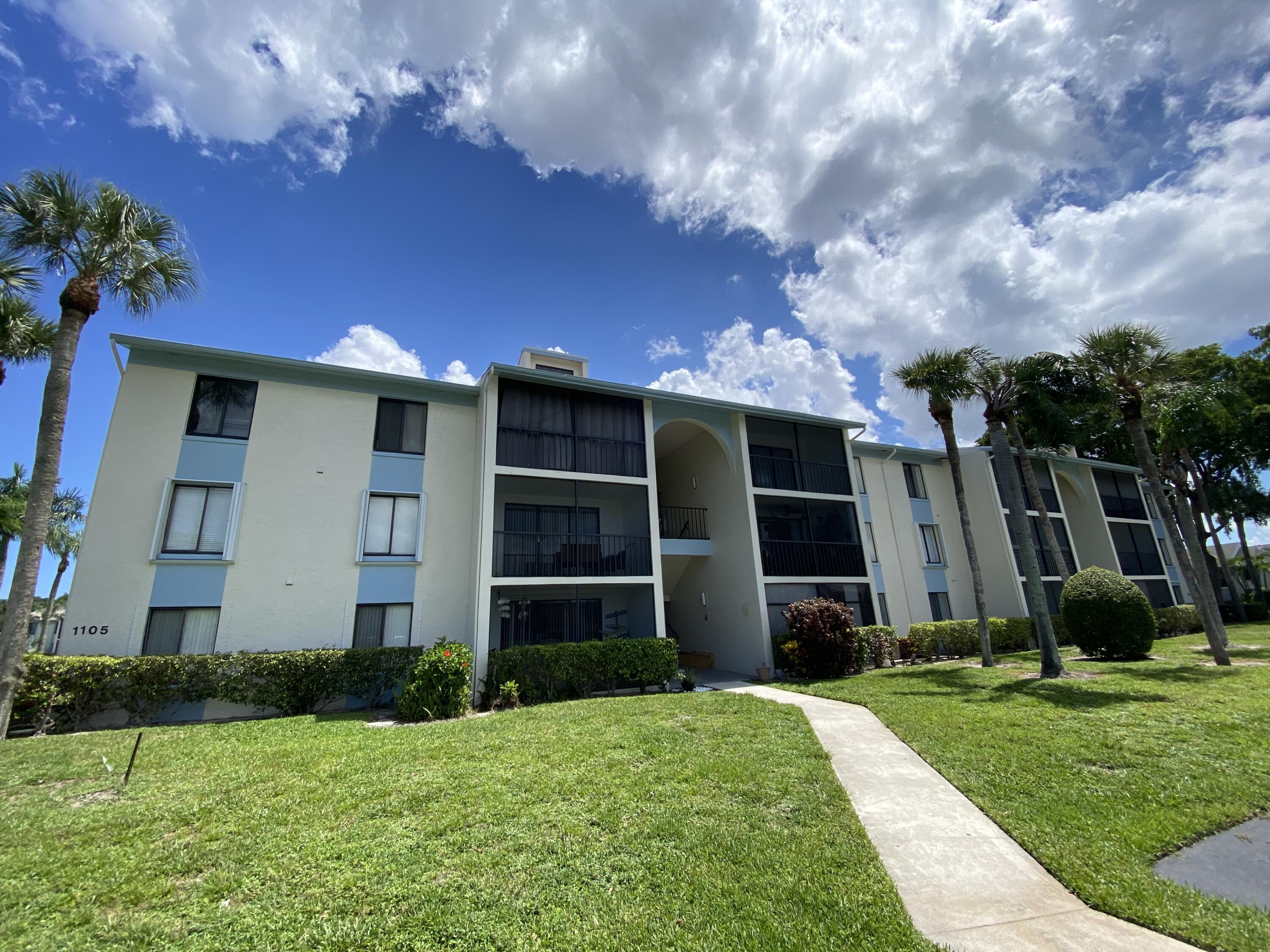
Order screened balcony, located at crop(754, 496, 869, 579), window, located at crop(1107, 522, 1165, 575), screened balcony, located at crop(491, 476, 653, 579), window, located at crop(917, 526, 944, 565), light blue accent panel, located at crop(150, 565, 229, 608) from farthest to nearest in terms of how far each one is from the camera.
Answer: window, located at crop(1107, 522, 1165, 575) < window, located at crop(917, 526, 944, 565) < screened balcony, located at crop(754, 496, 869, 579) < screened balcony, located at crop(491, 476, 653, 579) < light blue accent panel, located at crop(150, 565, 229, 608)

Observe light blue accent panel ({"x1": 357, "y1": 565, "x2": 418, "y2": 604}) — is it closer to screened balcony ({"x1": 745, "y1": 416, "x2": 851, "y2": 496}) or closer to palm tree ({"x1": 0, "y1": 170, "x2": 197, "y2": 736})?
palm tree ({"x1": 0, "y1": 170, "x2": 197, "y2": 736})

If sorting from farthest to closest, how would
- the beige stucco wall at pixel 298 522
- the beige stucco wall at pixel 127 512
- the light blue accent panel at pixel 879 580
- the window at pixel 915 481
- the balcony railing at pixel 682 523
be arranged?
the window at pixel 915 481 < the light blue accent panel at pixel 879 580 < the balcony railing at pixel 682 523 < the beige stucco wall at pixel 298 522 < the beige stucco wall at pixel 127 512

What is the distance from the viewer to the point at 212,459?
12.7m

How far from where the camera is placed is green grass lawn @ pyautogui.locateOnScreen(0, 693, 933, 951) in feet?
11.1

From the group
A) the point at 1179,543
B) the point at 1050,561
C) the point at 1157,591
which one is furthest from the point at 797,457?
the point at 1157,591

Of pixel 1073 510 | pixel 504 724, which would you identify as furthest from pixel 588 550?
pixel 1073 510

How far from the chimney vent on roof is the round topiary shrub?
17.0 meters

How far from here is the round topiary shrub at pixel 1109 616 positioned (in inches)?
558

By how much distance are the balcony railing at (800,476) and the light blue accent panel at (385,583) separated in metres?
11.1

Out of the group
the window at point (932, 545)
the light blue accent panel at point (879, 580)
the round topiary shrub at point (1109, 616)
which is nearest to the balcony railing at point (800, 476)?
the light blue accent panel at point (879, 580)

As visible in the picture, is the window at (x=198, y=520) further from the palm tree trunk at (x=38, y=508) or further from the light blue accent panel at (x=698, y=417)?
the light blue accent panel at (x=698, y=417)

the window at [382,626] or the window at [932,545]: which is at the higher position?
the window at [932,545]

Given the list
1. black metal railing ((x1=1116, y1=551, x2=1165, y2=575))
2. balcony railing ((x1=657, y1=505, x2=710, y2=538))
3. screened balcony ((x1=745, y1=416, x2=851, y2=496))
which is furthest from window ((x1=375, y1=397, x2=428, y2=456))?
black metal railing ((x1=1116, y1=551, x2=1165, y2=575))

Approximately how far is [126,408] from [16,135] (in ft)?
18.0
